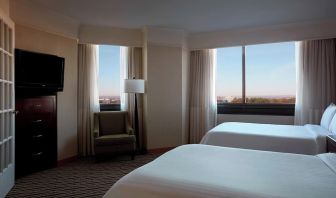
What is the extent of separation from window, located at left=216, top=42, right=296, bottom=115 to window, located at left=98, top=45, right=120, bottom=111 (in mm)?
2393

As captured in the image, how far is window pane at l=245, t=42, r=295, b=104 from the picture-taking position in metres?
5.18

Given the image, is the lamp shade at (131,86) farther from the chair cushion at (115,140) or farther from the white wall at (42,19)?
the white wall at (42,19)

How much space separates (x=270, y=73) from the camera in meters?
5.37

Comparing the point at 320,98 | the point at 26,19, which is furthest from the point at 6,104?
the point at 320,98

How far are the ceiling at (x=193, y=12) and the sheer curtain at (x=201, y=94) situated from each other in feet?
2.90

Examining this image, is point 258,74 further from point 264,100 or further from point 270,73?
point 264,100

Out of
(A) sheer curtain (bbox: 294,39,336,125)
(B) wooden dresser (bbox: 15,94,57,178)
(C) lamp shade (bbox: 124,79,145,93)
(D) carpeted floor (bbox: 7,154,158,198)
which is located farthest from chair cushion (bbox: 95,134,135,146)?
(A) sheer curtain (bbox: 294,39,336,125)

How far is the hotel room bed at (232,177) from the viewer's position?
1.42 meters

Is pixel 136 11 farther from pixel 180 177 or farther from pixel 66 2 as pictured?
pixel 180 177

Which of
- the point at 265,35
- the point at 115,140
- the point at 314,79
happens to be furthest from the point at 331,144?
the point at 115,140

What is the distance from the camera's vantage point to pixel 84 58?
4953 mm

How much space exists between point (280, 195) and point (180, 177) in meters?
0.62

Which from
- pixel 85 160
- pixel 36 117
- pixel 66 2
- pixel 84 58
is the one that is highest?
pixel 66 2

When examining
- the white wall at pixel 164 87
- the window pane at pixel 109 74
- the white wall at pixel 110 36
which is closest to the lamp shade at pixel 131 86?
the white wall at pixel 164 87
